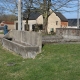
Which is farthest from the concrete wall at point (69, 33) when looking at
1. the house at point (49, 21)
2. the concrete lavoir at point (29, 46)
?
the house at point (49, 21)

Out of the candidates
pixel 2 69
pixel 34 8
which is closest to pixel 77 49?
pixel 2 69

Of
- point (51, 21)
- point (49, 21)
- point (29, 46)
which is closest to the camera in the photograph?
point (29, 46)

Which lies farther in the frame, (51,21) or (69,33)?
(51,21)

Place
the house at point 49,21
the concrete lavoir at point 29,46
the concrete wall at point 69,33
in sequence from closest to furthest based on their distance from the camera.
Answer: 1. the concrete lavoir at point 29,46
2. the concrete wall at point 69,33
3. the house at point 49,21

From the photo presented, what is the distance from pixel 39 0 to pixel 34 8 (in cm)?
271

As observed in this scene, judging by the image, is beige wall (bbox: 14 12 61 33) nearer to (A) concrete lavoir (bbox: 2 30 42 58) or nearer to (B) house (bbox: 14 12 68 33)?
(B) house (bbox: 14 12 68 33)

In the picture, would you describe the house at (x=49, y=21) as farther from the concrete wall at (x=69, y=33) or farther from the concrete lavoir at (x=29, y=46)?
the concrete lavoir at (x=29, y=46)

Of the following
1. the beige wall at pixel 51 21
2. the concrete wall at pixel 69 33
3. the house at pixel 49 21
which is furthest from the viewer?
the beige wall at pixel 51 21

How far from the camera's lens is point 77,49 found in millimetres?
11453

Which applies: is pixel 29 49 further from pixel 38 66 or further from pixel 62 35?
pixel 62 35

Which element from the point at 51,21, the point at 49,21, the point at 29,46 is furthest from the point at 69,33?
the point at 51,21

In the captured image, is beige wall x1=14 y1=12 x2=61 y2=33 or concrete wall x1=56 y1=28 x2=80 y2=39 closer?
concrete wall x1=56 y1=28 x2=80 y2=39

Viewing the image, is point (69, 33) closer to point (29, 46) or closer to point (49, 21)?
point (29, 46)

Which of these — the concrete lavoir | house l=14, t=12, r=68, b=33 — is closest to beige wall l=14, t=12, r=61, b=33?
house l=14, t=12, r=68, b=33
